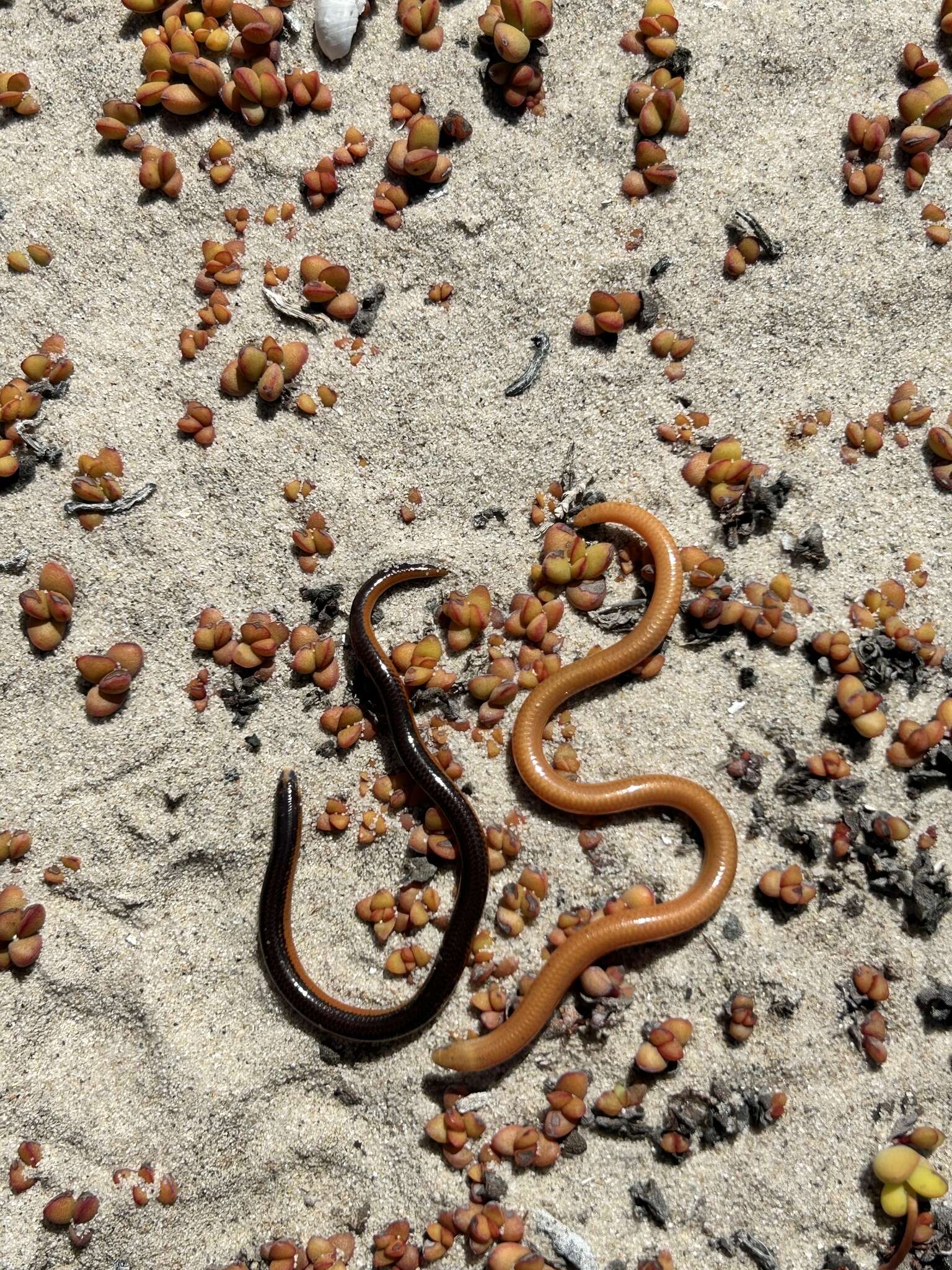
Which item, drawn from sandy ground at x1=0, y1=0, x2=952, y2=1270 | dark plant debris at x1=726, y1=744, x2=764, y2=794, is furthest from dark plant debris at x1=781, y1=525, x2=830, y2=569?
dark plant debris at x1=726, y1=744, x2=764, y2=794

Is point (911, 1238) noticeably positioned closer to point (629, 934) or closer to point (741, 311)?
point (629, 934)

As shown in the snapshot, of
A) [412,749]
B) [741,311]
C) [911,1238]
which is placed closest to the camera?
[911,1238]

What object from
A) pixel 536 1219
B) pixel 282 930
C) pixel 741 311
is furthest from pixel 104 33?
pixel 536 1219

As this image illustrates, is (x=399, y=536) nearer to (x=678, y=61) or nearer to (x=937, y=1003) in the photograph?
(x=678, y=61)

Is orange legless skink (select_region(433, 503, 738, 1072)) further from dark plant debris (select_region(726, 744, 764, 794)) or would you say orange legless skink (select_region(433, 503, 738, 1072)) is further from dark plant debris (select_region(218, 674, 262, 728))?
dark plant debris (select_region(218, 674, 262, 728))

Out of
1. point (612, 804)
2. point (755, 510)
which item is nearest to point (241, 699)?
point (612, 804)

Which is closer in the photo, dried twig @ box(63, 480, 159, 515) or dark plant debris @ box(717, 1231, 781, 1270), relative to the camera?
dark plant debris @ box(717, 1231, 781, 1270)

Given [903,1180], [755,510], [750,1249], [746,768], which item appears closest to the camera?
[903,1180]
